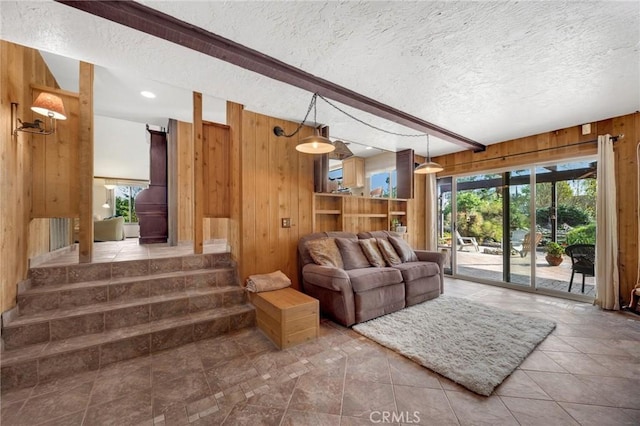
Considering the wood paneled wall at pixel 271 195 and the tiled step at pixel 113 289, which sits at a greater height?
the wood paneled wall at pixel 271 195

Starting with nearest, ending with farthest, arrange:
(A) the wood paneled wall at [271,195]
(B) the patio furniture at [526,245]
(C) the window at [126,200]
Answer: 1. (A) the wood paneled wall at [271,195]
2. (B) the patio furniture at [526,245]
3. (C) the window at [126,200]

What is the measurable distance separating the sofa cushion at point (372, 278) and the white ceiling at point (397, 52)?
212 cm

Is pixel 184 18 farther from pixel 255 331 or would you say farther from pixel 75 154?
pixel 255 331

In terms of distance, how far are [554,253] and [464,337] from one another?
294 centimetres

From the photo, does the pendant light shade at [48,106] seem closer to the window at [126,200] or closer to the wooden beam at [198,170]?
the wooden beam at [198,170]

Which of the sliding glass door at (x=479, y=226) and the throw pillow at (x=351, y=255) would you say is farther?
the sliding glass door at (x=479, y=226)

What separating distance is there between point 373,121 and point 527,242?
3.46 meters

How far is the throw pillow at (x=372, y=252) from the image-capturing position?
11.5 ft

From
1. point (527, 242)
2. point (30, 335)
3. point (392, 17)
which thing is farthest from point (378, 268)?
point (30, 335)

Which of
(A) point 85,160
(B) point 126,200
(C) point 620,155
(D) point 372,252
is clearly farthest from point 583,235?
(B) point 126,200

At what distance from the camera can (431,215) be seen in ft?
17.8

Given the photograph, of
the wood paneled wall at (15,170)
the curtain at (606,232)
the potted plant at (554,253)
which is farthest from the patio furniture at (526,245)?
the wood paneled wall at (15,170)

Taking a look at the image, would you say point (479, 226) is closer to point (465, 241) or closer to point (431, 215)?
point (465, 241)

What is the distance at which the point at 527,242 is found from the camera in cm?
433
